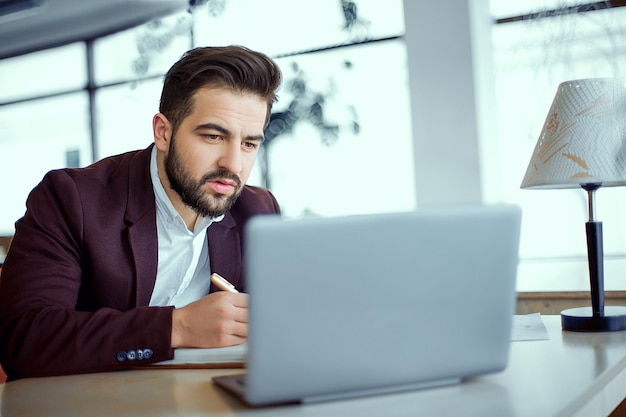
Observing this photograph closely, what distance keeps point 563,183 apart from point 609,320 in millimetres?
278

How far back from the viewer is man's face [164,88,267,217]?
1585 millimetres

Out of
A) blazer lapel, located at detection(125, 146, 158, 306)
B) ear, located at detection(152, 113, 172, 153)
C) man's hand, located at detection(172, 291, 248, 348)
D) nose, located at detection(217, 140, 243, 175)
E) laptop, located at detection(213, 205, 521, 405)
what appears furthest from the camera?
ear, located at detection(152, 113, 172, 153)

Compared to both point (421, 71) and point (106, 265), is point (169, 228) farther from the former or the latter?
point (421, 71)

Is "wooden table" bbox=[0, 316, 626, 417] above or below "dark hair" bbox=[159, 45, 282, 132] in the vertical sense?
below

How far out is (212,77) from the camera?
1644 mm

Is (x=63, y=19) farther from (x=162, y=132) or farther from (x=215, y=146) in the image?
(x=215, y=146)

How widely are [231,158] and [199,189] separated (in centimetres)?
11

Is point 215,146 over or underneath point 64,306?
over

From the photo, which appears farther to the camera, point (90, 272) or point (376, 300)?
point (90, 272)

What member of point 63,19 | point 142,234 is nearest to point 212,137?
point 142,234

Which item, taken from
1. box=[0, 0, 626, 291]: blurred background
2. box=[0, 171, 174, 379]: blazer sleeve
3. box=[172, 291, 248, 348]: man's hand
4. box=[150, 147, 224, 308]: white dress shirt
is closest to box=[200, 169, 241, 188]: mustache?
box=[150, 147, 224, 308]: white dress shirt

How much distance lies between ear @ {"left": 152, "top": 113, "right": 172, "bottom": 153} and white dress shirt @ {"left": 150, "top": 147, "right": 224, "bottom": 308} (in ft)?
0.14

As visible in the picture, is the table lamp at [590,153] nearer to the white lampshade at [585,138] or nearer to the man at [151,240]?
the white lampshade at [585,138]

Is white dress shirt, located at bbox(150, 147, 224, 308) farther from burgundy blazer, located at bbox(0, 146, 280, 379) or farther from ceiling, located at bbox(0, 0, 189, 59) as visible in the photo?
ceiling, located at bbox(0, 0, 189, 59)
